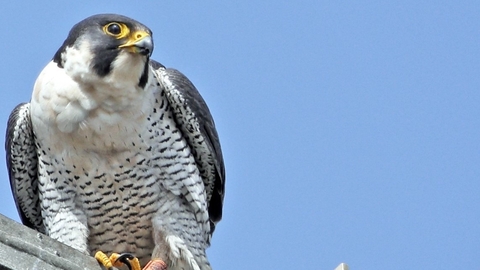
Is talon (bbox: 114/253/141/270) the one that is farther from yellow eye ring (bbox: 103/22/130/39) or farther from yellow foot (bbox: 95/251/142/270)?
yellow eye ring (bbox: 103/22/130/39)

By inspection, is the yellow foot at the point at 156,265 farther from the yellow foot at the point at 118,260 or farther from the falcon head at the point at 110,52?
the falcon head at the point at 110,52

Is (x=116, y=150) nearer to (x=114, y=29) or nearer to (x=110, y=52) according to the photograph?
(x=110, y=52)

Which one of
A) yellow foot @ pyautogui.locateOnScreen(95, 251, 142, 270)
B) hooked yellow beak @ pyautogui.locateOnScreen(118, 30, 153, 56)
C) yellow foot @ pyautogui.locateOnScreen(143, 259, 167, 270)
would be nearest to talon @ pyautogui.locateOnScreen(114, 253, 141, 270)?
yellow foot @ pyautogui.locateOnScreen(95, 251, 142, 270)

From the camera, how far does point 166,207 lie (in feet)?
23.2

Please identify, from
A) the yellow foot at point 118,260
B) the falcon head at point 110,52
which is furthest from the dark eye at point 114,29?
the yellow foot at point 118,260

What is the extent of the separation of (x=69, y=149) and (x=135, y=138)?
405 millimetres

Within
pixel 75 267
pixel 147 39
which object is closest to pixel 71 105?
pixel 147 39

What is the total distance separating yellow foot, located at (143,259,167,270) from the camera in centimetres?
696

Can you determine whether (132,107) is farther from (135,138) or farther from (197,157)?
(197,157)

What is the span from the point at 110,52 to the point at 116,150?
1.97 feet

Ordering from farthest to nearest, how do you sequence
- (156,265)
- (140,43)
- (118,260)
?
(156,265) → (140,43) → (118,260)

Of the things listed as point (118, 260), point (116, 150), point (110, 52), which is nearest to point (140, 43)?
point (110, 52)

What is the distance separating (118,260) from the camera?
257 inches

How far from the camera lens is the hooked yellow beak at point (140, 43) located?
670 centimetres
